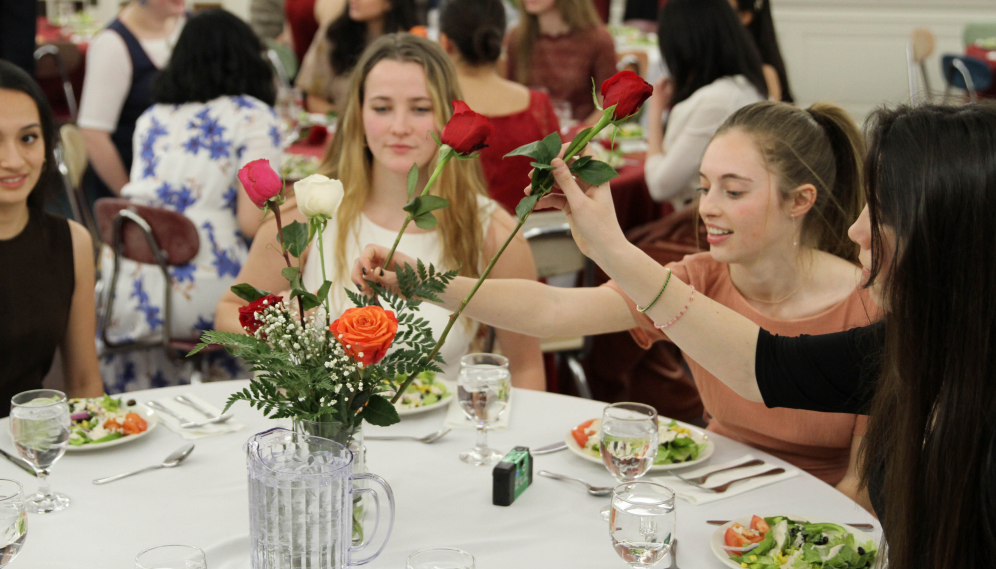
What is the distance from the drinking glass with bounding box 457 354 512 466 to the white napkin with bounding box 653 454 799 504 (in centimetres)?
27

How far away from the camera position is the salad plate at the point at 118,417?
1.48 m

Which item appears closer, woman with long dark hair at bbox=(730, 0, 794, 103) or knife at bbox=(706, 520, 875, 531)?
knife at bbox=(706, 520, 875, 531)

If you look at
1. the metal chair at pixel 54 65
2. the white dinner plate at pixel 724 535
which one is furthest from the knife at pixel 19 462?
the metal chair at pixel 54 65

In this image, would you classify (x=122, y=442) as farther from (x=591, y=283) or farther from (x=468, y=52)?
(x=468, y=52)

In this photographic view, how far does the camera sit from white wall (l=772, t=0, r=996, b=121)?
28.5 ft

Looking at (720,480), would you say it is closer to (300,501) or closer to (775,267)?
(775,267)

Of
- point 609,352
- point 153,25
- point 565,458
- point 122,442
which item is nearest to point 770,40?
point 609,352

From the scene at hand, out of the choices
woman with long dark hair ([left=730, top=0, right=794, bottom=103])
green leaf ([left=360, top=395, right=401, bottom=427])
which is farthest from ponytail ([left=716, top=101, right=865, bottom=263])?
woman with long dark hair ([left=730, top=0, right=794, bottom=103])

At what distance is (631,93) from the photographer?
1.09 m

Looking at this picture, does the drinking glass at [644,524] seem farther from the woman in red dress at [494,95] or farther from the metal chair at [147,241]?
the woman in red dress at [494,95]

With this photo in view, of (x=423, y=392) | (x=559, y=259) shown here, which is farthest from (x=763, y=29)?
(x=423, y=392)

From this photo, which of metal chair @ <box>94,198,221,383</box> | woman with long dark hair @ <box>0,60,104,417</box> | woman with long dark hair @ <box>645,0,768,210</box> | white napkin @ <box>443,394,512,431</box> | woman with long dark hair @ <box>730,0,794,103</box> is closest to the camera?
white napkin @ <box>443,394,512,431</box>

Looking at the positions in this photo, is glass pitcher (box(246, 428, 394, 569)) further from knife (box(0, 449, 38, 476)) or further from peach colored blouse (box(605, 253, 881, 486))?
peach colored blouse (box(605, 253, 881, 486))

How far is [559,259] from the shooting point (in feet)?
9.37
